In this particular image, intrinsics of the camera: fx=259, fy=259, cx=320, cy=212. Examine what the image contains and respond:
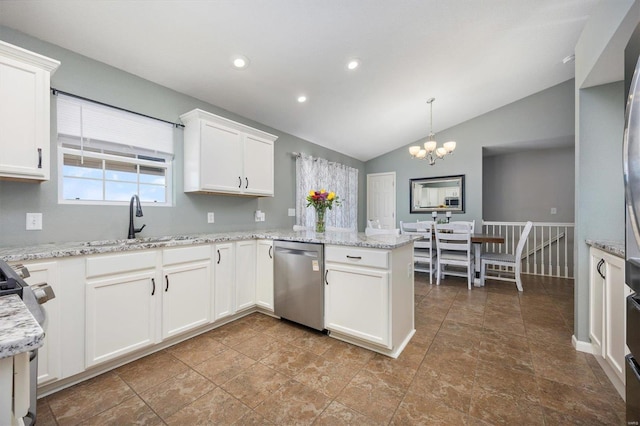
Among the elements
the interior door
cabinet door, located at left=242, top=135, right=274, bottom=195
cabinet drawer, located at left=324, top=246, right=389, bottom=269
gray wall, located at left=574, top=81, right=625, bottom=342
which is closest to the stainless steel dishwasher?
cabinet drawer, located at left=324, top=246, right=389, bottom=269

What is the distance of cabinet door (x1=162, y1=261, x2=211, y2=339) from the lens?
212 centimetres

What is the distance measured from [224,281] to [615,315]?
290 centimetres

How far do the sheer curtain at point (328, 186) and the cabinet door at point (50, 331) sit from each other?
291 centimetres

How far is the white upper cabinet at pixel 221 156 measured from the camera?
8.68 feet

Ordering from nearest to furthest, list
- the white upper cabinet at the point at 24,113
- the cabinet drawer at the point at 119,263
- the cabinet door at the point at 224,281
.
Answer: the white upper cabinet at the point at 24,113 → the cabinet drawer at the point at 119,263 → the cabinet door at the point at 224,281

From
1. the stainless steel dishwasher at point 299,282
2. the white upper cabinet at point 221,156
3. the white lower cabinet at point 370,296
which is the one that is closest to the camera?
the white lower cabinet at point 370,296

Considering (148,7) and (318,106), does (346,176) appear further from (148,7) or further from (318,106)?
(148,7)

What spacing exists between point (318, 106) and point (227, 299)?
2.66 meters

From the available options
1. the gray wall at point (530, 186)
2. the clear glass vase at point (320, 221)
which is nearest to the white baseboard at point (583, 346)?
the clear glass vase at point (320, 221)

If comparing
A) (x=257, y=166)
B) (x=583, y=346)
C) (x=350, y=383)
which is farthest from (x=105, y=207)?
(x=583, y=346)

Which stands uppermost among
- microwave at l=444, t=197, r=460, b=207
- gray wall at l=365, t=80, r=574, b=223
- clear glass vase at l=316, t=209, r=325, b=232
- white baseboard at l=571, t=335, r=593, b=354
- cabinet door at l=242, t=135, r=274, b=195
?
gray wall at l=365, t=80, r=574, b=223

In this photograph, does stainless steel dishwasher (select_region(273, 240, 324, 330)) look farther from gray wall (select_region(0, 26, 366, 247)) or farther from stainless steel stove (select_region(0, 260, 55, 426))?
stainless steel stove (select_region(0, 260, 55, 426))

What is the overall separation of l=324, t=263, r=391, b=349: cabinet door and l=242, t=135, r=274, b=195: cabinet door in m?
1.47

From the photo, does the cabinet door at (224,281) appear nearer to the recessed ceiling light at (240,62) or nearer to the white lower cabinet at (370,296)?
the white lower cabinet at (370,296)
